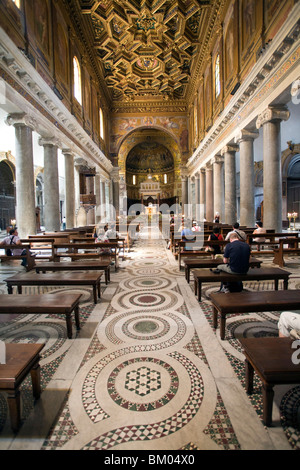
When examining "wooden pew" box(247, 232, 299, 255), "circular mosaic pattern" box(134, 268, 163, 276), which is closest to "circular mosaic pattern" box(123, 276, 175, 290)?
"circular mosaic pattern" box(134, 268, 163, 276)

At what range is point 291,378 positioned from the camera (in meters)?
1.54

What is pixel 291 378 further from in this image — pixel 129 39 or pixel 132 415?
pixel 129 39

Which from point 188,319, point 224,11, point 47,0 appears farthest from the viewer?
point 224,11

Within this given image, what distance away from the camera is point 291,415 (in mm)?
1701

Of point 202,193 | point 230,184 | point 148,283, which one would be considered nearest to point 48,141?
point 148,283

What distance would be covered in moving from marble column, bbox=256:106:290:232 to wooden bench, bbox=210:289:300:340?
589cm

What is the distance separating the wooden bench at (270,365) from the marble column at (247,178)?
8.96 meters

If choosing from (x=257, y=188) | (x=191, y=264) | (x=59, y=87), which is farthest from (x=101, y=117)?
(x=191, y=264)

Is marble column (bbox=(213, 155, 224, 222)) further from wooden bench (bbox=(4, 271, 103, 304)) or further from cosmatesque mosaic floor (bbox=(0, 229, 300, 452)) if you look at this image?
wooden bench (bbox=(4, 271, 103, 304))

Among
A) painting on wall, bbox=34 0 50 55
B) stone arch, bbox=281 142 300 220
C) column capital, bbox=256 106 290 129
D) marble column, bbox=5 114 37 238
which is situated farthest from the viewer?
stone arch, bbox=281 142 300 220

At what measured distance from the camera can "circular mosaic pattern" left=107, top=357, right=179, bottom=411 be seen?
6.16ft

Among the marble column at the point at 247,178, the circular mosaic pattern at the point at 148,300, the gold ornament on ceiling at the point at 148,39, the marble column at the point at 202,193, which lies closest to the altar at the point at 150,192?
the gold ornament on ceiling at the point at 148,39

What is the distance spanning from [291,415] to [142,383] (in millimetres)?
1151

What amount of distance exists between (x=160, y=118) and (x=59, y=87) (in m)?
15.4
